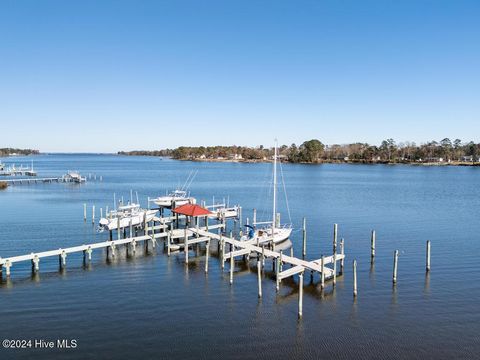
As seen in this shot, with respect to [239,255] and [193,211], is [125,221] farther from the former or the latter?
[239,255]

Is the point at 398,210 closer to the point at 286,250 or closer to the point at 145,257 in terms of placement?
the point at 286,250

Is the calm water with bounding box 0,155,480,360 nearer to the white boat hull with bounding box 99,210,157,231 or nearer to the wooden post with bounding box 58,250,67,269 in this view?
the wooden post with bounding box 58,250,67,269

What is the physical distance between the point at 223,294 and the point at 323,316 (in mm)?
6536

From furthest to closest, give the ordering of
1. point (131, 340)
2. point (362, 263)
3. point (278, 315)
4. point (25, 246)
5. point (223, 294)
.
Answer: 1. point (25, 246)
2. point (362, 263)
3. point (223, 294)
4. point (278, 315)
5. point (131, 340)

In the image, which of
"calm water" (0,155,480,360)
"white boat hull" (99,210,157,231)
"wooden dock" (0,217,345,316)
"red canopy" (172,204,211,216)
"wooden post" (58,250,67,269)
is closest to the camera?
"calm water" (0,155,480,360)

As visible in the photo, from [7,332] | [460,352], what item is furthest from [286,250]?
[7,332]

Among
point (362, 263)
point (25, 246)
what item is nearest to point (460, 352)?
point (362, 263)

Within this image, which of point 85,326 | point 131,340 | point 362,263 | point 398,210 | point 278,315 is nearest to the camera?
point 131,340

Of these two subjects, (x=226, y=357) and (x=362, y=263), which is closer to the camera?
(x=226, y=357)

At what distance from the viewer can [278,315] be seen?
21.9 m

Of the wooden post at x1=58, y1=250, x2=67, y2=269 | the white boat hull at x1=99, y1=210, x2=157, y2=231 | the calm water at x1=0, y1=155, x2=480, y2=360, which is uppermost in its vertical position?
the white boat hull at x1=99, y1=210, x2=157, y2=231

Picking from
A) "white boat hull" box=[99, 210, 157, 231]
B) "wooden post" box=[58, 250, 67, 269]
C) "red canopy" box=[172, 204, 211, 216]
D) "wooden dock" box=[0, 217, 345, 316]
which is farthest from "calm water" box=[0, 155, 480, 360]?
"red canopy" box=[172, 204, 211, 216]

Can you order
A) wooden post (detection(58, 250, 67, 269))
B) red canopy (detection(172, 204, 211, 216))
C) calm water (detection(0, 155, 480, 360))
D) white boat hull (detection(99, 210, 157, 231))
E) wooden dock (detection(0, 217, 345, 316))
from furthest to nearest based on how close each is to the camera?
white boat hull (detection(99, 210, 157, 231)) < red canopy (detection(172, 204, 211, 216)) < wooden post (detection(58, 250, 67, 269)) < wooden dock (detection(0, 217, 345, 316)) < calm water (detection(0, 155, 480, 360))

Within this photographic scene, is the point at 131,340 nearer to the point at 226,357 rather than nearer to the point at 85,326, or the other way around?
the point at 85,326
